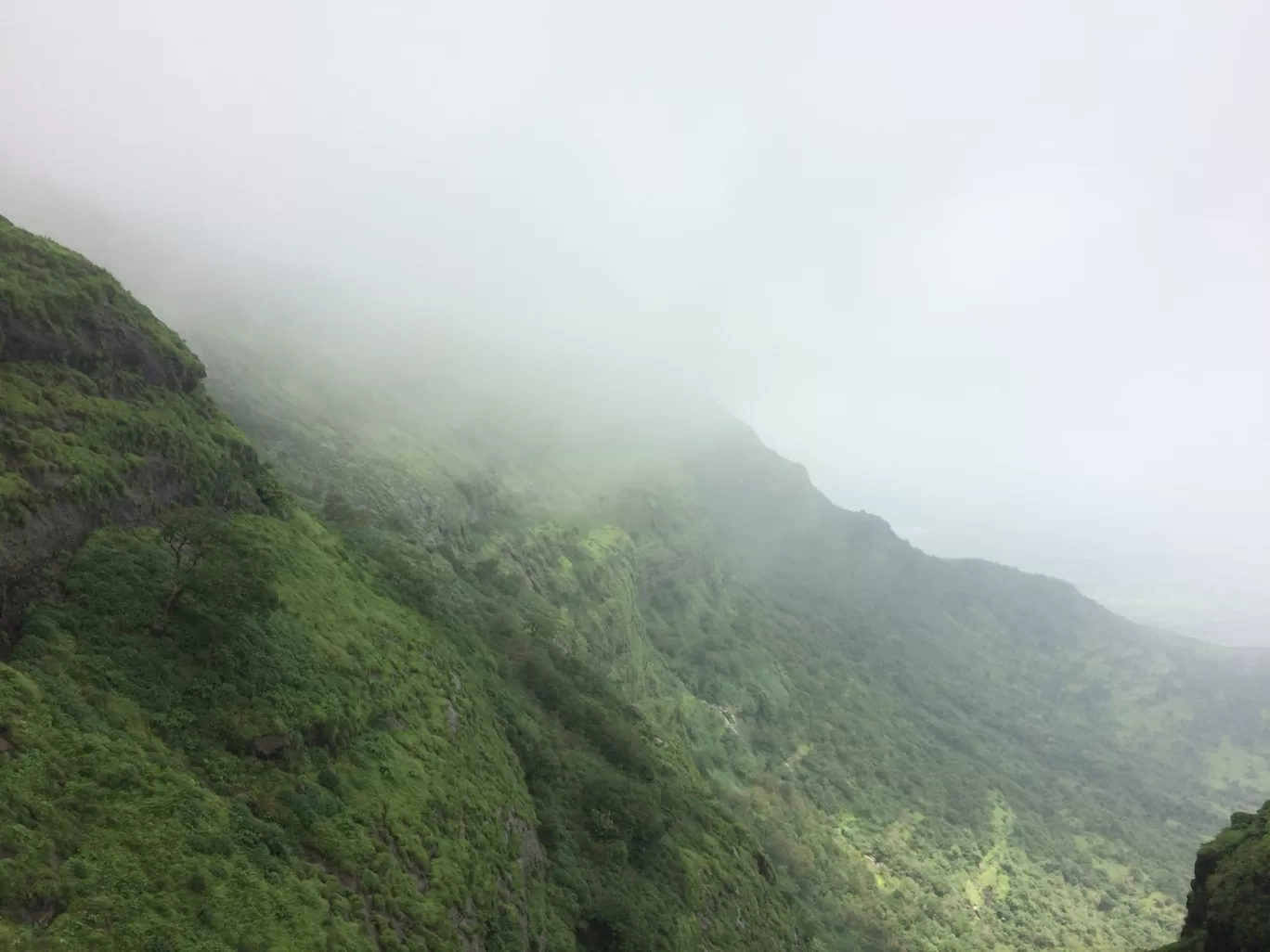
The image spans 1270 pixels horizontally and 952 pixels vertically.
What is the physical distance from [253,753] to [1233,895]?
5240 cm

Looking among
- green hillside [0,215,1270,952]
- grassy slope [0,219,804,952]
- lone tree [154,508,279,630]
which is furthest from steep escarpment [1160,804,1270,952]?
lone tree [154,508,279,630]

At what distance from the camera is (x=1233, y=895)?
1437 inches

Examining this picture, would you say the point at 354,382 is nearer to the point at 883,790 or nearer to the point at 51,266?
the point at 51,266

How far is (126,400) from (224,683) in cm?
1930

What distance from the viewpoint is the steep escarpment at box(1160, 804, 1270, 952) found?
Result: 34.4m

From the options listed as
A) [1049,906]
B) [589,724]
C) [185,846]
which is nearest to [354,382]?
[589,724]

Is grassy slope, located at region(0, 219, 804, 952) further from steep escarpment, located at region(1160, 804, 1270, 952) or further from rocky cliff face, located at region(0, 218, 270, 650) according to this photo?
steep escarpment, located at region(1160, 804, 1270, 952)

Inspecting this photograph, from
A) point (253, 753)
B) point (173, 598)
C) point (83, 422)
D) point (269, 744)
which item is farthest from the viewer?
point (83, 422)

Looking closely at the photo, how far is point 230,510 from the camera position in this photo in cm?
4081

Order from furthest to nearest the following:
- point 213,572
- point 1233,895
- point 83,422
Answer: point 1233,895, point 83,422, point 213,572

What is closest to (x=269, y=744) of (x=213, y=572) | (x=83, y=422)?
(x=213, y=572)

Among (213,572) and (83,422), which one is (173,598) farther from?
(83,422)

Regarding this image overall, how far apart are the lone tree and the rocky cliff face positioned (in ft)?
11.7

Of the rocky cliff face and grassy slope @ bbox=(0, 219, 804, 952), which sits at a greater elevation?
the rocky cliff face
